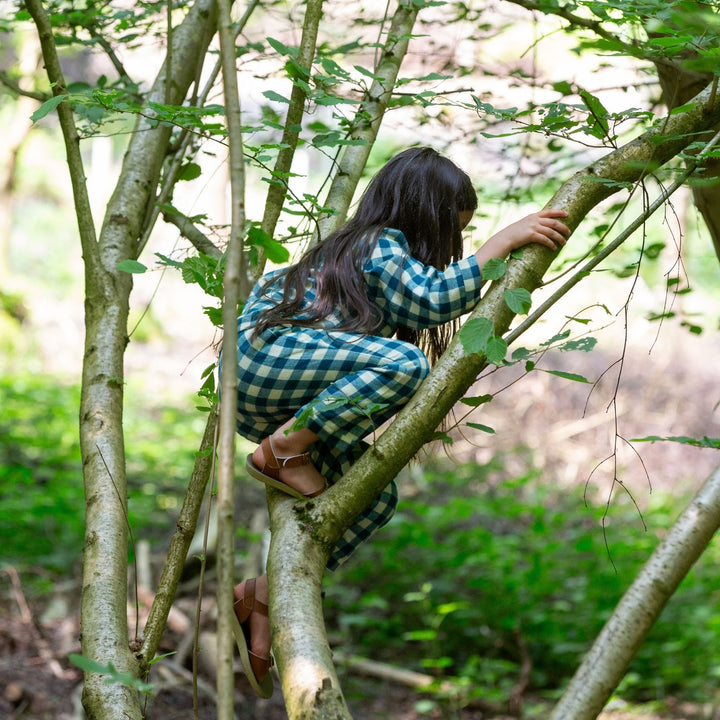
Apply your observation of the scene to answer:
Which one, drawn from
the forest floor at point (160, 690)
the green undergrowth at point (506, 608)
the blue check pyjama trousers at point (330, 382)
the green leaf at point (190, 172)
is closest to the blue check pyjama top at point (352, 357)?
the blue check pyjama trousers at point (330, 382)

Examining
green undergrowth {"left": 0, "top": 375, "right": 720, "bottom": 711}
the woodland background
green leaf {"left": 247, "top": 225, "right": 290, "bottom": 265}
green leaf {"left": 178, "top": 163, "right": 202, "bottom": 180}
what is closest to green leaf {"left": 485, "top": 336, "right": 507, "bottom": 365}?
the woodland background

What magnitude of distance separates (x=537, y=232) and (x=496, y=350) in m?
0.31

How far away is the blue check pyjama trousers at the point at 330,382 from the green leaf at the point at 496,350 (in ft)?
0.63

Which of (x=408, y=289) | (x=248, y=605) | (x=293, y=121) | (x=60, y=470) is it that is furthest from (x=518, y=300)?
(x=60, y=470)

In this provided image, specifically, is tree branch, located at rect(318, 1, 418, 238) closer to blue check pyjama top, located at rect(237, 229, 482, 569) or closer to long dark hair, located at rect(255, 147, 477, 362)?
long dark hair, located at rect(255, 147, 477, 362)

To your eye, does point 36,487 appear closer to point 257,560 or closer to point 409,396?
point 257,560

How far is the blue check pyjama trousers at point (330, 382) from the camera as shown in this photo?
4.82ft

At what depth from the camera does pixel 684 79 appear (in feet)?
6.93

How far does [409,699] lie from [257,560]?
3.76ft

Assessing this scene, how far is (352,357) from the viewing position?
1.53 meters

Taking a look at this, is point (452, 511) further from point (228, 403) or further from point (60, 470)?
point (228, 403)

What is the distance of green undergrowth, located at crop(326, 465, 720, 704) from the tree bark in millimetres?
2643

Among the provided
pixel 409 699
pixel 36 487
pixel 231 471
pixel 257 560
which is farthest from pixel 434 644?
pixel 231 471

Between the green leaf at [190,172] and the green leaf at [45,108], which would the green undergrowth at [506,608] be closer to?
the green leaf at [190,172]
